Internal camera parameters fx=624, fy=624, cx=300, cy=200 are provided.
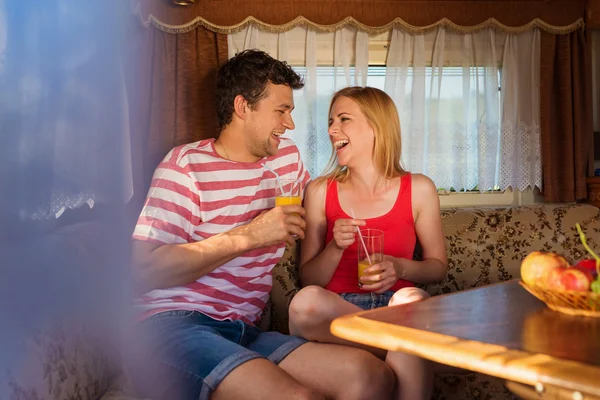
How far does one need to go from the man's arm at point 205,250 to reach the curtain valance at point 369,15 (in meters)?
1.96

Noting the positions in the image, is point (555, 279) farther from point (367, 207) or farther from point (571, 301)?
point (367, 207)

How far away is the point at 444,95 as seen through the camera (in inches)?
146

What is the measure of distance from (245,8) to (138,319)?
2244 millimetres

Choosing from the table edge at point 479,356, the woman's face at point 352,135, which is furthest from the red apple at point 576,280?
the woman's face at point 352,135

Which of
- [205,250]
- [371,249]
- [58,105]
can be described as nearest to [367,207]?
[371,249]

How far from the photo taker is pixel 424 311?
4.29 feet

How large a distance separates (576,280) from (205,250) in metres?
1.02

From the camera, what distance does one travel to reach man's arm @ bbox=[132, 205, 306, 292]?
1.80 meters

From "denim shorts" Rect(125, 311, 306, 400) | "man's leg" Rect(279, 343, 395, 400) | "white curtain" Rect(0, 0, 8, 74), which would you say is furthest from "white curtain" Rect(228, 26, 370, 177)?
"white curtain" Rect(0, 0, 8, 74)

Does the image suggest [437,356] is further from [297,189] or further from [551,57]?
[551,57]

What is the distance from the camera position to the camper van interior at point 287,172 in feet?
3.70

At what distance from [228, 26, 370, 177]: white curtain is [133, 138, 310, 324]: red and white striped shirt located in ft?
5.03

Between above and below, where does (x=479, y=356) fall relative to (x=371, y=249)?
below

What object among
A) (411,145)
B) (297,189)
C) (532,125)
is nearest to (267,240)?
(297,189)
